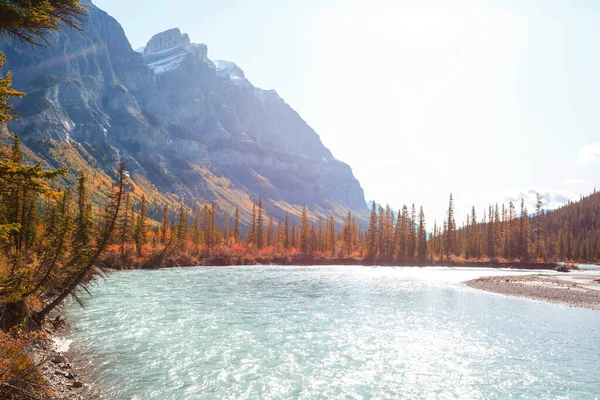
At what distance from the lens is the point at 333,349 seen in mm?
19094

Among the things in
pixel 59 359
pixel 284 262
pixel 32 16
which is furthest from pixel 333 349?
pixel 284 262

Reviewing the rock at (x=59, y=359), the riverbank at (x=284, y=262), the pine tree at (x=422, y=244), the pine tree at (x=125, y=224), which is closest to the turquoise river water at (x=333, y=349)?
the rock at (x=59, y=359)

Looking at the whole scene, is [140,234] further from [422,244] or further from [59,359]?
[422,244]

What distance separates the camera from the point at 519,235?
122 meters

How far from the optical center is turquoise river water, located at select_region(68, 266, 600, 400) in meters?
14.1

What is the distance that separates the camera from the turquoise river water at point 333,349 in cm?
1406

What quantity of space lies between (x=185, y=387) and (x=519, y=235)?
136m

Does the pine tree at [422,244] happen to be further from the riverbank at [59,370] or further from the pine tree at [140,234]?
the riverbank at [59,370]

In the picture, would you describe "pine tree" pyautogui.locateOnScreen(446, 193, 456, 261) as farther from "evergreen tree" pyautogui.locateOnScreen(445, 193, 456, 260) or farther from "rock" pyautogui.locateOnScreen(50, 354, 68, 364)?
"rock" pyautogui.locateOnScreen(50, 354, 68, 364)

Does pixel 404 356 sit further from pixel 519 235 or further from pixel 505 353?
pixel 519 235

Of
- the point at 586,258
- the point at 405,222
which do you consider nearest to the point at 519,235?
the point at 405,222

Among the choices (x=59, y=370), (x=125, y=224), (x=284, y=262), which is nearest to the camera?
(x=59, y=370)

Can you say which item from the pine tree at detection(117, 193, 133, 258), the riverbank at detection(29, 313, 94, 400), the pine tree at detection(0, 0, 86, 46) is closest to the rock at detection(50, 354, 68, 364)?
the riverbank at detection(29, 313, 94, 400)

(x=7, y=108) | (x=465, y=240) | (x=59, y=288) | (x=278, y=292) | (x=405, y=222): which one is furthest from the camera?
(x=465, y=240)
